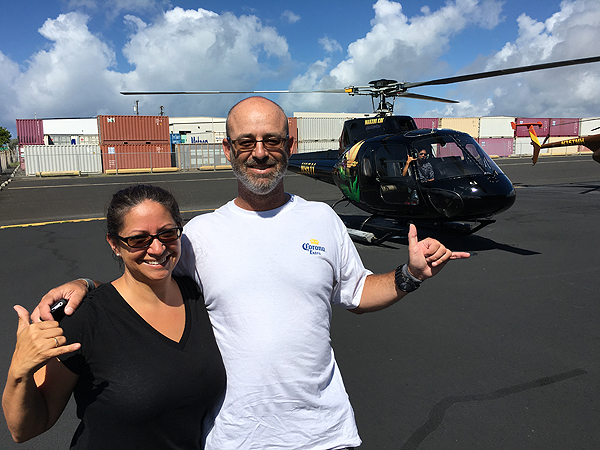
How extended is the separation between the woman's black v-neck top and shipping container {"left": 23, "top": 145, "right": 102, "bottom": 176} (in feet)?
106

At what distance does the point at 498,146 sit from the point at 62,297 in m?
51.9

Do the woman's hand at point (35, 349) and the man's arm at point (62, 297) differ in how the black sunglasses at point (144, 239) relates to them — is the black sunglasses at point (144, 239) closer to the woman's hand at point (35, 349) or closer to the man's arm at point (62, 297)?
the man's arm at point (62, 297)

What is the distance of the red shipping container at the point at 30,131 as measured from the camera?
130 ft

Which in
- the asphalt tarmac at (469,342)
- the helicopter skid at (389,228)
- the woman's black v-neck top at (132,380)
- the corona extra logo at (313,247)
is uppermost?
the corona extra logo at (313,247)

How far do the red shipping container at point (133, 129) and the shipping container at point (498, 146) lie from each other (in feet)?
115

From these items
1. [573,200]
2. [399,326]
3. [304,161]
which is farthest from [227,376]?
[573,200]

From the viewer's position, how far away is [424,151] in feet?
21.3

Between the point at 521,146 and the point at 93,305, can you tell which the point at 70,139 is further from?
the point at 521,146

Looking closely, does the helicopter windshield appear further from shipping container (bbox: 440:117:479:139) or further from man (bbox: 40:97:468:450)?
shipping container (bbox: 440:117:479:139)

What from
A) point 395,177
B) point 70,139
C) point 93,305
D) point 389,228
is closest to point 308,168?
point 389,228

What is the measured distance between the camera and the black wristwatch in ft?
5.78

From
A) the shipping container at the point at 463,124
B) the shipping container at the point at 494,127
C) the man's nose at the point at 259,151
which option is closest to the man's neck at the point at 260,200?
the man's nose at the point at 259,151

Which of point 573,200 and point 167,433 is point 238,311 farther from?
point 573,200

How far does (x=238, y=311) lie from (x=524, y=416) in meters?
2.25
